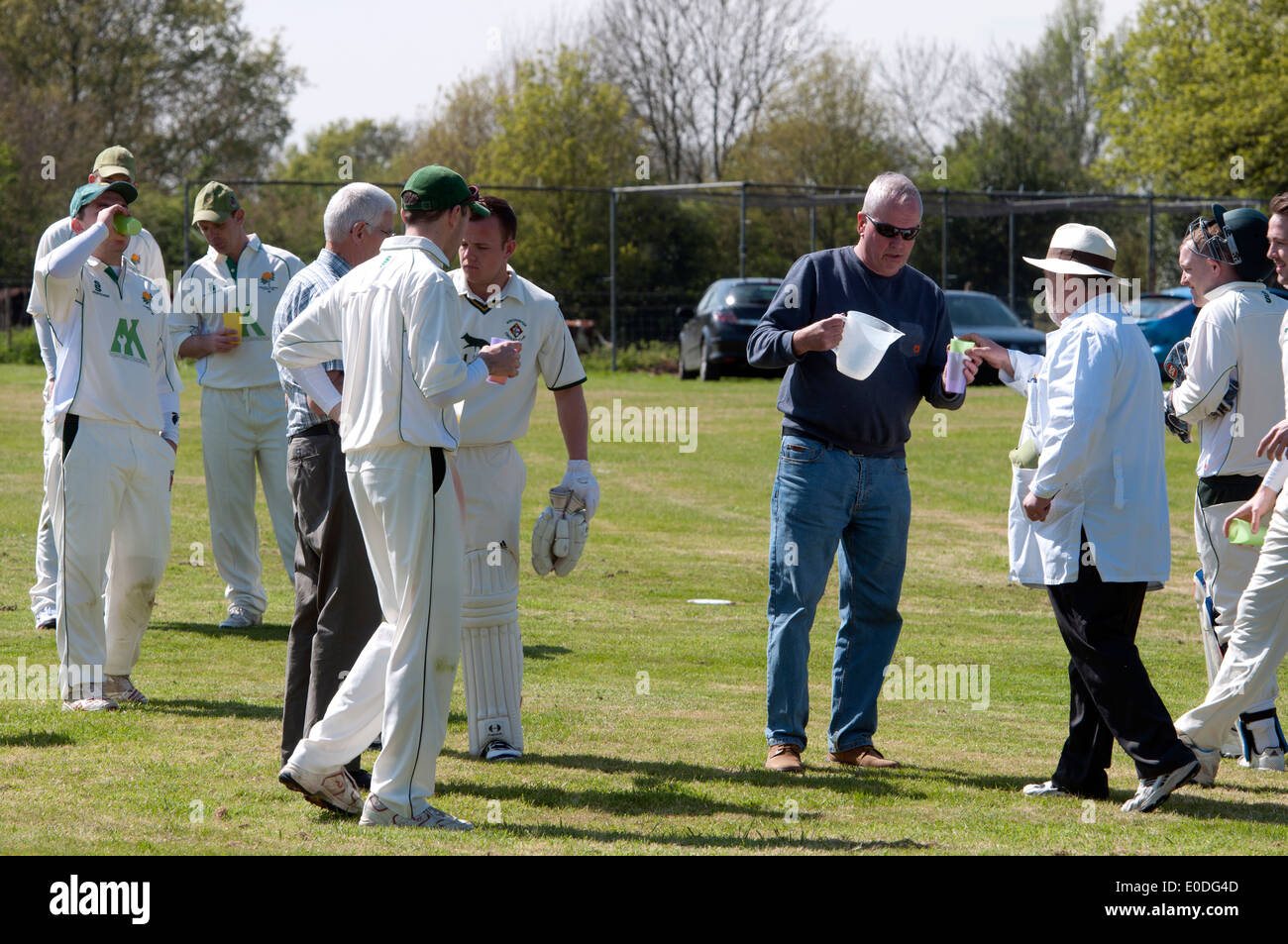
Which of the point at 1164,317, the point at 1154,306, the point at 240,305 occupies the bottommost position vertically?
the point at 240,305

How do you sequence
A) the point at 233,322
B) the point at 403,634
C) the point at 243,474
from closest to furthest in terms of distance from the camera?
1. the point at 403,634
2. the point at 233,322
3. the point at 243,474

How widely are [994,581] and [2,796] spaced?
8.39 meters

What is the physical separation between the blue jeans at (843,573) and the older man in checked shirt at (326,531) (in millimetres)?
1709

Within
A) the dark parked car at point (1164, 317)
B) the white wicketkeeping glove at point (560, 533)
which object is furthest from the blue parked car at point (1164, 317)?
the white wicketkeeping glove at point (560, 533)

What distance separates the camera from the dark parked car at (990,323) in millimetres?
26469

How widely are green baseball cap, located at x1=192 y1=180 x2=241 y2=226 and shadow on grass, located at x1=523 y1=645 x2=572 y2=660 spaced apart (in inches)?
123

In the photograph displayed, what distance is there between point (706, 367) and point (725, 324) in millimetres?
1101

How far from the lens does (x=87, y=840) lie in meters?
4.77

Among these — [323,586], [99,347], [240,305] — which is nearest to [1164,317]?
[240,305]

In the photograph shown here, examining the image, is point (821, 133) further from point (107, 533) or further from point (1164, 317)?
point (107, 533)

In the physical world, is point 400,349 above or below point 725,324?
below

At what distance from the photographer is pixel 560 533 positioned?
6.34m

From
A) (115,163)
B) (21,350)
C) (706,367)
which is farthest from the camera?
(21,350)

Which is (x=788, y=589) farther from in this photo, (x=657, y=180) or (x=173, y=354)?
(x=657, y=180)
